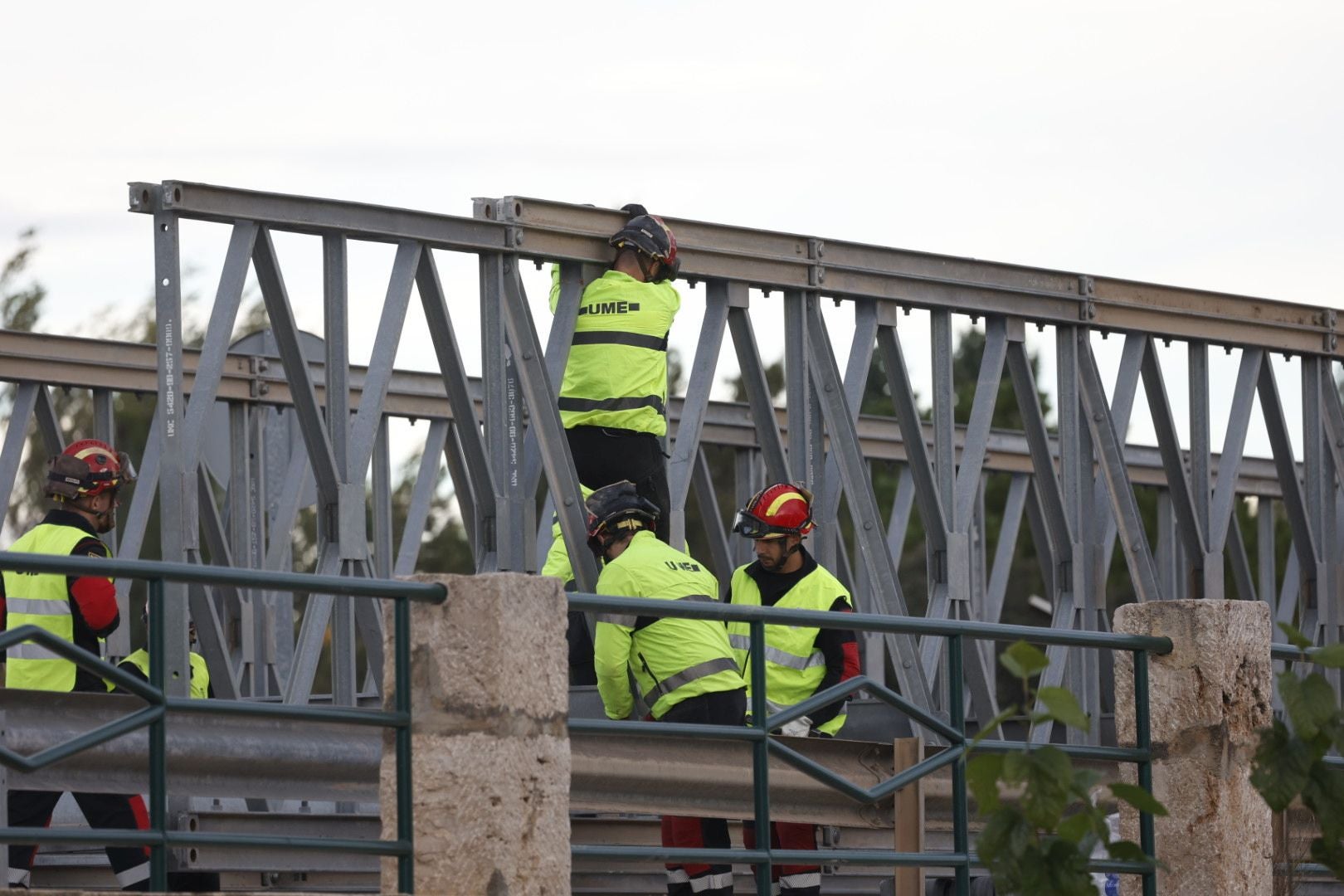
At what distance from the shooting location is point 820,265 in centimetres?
1212

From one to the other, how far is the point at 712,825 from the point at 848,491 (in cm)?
269

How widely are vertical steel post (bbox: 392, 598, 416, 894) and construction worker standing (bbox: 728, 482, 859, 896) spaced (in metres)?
3.28

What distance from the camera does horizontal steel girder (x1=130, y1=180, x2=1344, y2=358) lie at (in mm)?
10172

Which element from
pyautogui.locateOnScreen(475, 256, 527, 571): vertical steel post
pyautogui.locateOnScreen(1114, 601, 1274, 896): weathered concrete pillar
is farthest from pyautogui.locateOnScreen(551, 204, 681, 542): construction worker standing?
pyautogui.locateOnScreen(1114, 601, 1274, 896): weathered concrete pillar

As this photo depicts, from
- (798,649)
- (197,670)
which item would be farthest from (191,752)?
(197,670)

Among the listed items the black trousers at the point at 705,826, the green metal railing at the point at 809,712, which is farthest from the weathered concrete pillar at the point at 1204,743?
the black trousers at the point at 705,826

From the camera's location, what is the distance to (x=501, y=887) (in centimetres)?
699

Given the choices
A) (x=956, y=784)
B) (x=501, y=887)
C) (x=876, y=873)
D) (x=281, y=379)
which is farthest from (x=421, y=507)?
(x=501, y=887)

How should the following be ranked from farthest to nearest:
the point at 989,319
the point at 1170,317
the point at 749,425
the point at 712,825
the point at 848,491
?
the point at 749,425, the point at 1170,317, the point at 989,319, the point at 848,491, the point at 712,825

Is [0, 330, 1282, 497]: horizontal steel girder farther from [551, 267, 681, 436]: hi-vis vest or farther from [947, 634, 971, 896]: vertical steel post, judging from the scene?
[947, 634, 971, 896]: vertical steel post

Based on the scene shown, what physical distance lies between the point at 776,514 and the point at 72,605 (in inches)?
114

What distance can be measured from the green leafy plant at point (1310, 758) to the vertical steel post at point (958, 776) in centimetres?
114

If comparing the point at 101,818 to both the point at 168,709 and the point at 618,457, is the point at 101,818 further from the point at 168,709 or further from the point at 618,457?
the point at 168,709

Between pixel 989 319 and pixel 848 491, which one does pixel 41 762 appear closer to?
pixel 848 491
